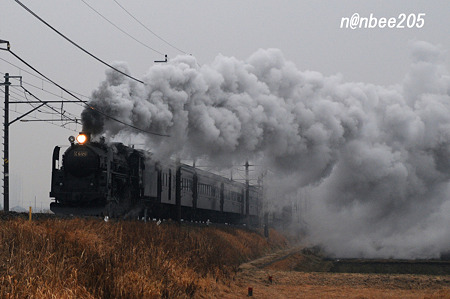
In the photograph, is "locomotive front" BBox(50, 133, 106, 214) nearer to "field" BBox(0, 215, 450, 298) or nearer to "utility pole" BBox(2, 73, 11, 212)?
"field" BBox(0, 215, 450, 298)

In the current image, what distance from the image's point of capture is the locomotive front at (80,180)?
22.1 meters

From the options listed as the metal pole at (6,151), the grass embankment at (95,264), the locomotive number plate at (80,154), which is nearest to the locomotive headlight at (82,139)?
the locomotive number plate at (80,154)

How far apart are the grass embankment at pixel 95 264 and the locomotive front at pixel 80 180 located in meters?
4.86

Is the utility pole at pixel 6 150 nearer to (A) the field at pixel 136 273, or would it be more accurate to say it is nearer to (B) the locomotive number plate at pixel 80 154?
(B) the locomotive number plate at pixel 80 154

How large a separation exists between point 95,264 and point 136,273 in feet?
2.57

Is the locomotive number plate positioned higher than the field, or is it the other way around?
the locomotive number plate

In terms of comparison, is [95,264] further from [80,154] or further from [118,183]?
[118,183]

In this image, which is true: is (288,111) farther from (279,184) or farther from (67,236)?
(67,236)

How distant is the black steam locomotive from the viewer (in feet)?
72.9

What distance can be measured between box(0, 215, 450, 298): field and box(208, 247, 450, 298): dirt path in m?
0.03

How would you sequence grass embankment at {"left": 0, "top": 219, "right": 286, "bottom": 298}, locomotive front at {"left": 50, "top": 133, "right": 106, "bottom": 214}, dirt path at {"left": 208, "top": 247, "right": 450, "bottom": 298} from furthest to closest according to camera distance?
1. locomotive front at {"left": 50, "top": 133, "right": 106, "bottom": 214}
2. dirt path at {"left": 208, "top": 247, "right": 450, "bottom": 298}
3. grass embankment at {"left": 0, "top": 219, "right": 286, "bottom": 298}

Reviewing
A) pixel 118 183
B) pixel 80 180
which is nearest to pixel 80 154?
pixel 80 180

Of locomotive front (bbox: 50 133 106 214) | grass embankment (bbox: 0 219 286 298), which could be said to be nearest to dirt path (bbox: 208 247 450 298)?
grass embankment (bbox: 0 219 286 298)

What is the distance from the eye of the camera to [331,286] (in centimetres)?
1756
